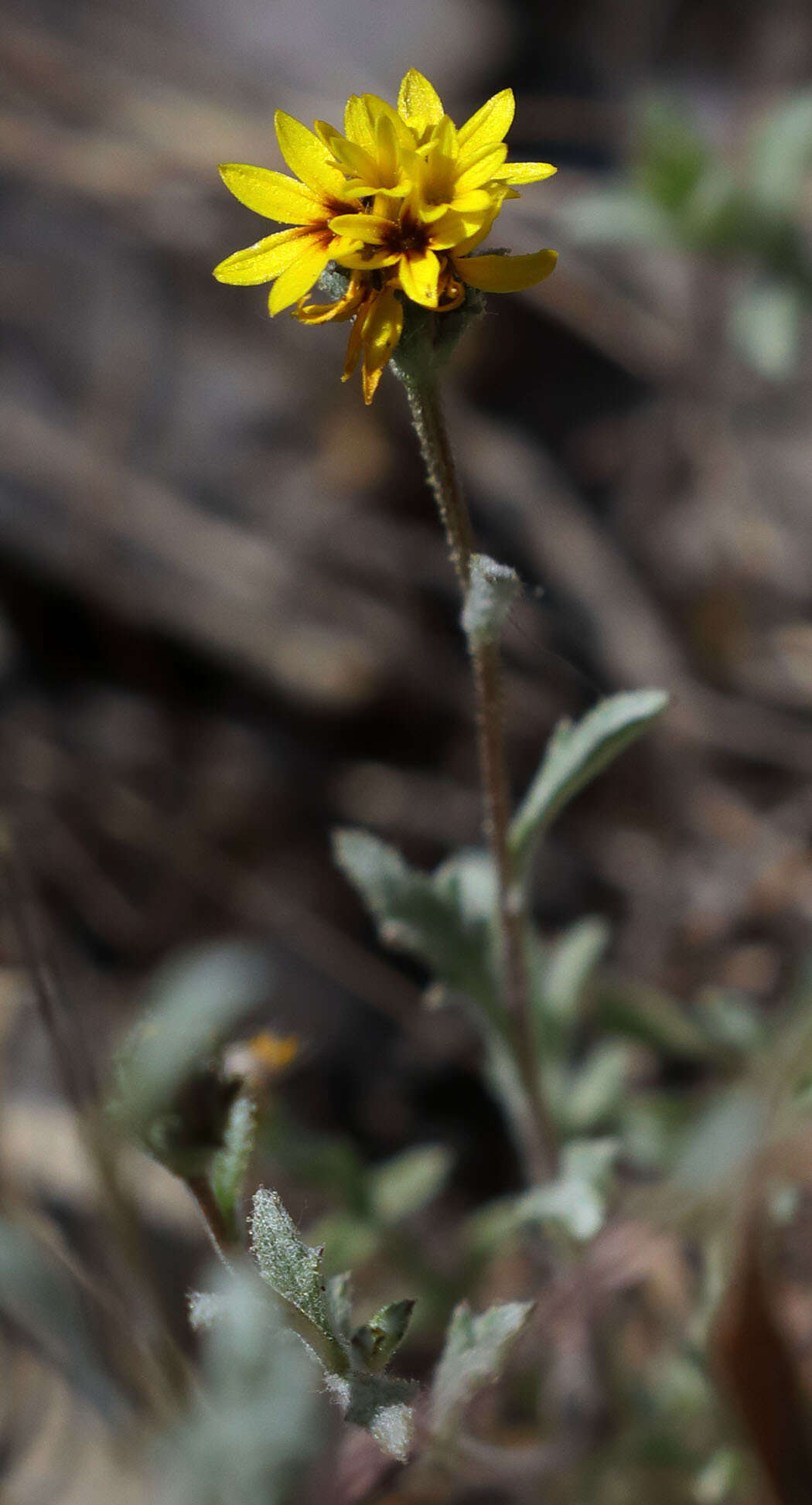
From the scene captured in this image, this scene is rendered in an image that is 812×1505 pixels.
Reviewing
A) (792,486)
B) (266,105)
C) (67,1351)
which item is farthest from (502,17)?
(67,1351)

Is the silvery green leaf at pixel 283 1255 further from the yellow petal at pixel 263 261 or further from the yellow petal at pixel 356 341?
the yellow petal at pixel 263 261

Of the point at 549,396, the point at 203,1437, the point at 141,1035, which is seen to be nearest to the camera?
the point at 203,1437

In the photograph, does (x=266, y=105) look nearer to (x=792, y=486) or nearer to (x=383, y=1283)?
(x=792, y=486)

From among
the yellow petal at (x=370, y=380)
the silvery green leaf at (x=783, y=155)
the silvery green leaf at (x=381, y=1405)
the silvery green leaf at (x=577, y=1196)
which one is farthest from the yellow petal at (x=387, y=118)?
the silvery green leaf at (x=783, y=155)

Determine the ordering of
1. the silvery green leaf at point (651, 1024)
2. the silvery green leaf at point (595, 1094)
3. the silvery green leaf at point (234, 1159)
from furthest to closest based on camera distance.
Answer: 1. the silvery green leaf at point (651, 1024)
2. the silvery green leaf at point (595, 1094)
3. the silvery green leaf at point (234, 1159)

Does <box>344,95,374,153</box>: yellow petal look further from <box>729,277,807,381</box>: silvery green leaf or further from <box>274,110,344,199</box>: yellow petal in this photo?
<box>729,277,807,381</box>: silvery green leaf

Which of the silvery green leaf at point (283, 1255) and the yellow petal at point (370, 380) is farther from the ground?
the yellow petal at point (370, 380)

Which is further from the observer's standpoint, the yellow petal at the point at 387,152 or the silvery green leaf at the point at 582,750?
the silvery green leaf at the point at 582,750

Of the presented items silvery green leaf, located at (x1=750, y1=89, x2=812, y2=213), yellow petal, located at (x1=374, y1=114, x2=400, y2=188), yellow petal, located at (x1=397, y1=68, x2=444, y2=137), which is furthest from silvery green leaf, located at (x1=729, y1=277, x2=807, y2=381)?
yellow petal, located at (x1=374, y1=114, x2=400, y2=188)
